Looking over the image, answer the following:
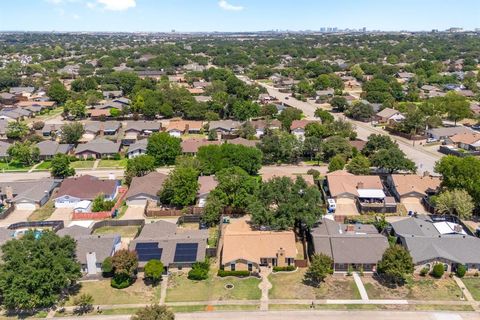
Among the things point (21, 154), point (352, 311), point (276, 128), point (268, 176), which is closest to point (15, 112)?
point (21, 154)

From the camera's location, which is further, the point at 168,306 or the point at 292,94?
the point at 292,94

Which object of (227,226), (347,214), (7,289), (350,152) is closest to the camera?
(7,289)

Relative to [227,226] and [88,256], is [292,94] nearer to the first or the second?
[227,226]

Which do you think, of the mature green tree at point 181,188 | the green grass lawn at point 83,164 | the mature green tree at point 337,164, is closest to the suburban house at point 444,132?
the mature green tree at point 337,164

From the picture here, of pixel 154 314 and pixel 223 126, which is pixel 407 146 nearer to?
pixel 223 126

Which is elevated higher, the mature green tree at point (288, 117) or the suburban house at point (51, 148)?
the mature green tree at point (288, 117)

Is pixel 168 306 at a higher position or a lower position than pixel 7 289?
lower

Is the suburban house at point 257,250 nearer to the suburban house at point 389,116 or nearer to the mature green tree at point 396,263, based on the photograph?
the mature green tree at point 396,263
